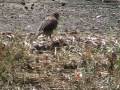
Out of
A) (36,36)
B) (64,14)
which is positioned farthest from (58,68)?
(64,14)

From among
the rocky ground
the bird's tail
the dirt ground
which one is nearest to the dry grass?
the rocky ground

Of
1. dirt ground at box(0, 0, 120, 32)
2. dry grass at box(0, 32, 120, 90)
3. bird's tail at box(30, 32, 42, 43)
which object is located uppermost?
dry grass at box(0, 32, 120, 90)

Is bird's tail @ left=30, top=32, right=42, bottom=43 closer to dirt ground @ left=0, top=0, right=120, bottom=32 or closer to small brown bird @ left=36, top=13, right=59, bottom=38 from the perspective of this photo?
small brown bird @ left=36, top=13, right=59, bottom=38

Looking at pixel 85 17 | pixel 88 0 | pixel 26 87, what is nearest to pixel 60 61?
pixel 26 87

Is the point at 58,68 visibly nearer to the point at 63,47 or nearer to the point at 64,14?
the point at 63,47

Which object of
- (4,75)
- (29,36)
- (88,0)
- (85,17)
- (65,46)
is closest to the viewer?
(4,75)

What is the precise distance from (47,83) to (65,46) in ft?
6.10

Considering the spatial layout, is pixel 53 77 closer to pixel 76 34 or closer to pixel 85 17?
pixel 76 34

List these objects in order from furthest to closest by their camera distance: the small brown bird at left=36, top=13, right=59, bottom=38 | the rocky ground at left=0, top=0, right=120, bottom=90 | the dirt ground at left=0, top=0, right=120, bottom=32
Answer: the dirt ground at left=0, top=0, right=120, bottom=32, the small brown bird at left=36, top=13, right=59, bottom=38, the rocky ground at left=0, top=0, right=120, bottom=90

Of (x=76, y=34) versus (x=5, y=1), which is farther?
(x=5, y=1)

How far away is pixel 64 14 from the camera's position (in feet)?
36.0

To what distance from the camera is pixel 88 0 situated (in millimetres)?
11508

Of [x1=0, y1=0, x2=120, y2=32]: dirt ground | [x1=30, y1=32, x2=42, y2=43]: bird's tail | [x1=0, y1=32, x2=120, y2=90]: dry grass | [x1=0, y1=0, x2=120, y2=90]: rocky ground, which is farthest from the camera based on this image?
[x1=0, y1=0, x2=120, y2=32]: dirt ground

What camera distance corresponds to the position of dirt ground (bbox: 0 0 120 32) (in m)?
10.2
